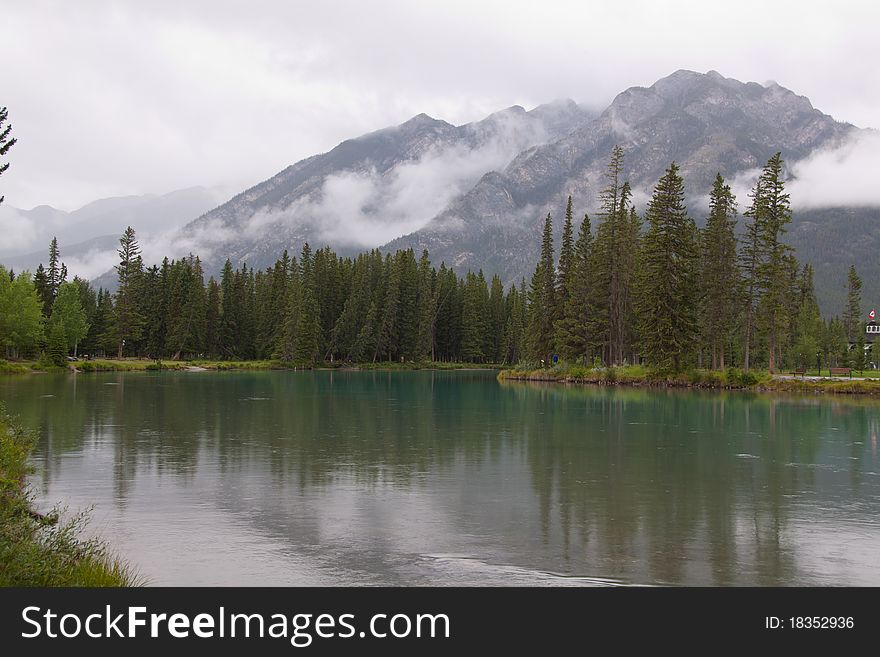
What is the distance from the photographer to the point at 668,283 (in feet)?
247

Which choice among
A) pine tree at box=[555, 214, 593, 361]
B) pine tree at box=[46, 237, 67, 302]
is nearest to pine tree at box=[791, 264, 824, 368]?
pine tree at box=[555, 214, 593, 361]

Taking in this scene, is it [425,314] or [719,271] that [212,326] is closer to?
[425,314]

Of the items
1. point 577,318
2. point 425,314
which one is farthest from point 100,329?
point 577,318

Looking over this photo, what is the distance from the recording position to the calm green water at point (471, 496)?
43.3 feet

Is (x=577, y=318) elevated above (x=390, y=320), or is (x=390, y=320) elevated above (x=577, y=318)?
(x=390, y=320)

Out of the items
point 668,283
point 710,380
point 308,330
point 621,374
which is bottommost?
point 710,380

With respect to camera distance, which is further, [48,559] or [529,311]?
[529,311]

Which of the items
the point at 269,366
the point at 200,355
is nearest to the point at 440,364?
the point at 269,366

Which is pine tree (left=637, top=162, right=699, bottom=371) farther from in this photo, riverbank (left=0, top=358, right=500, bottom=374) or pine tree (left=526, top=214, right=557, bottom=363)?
riverbank (left=0, top=358, right=500, bottom=374)

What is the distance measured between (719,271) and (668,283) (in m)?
6.46

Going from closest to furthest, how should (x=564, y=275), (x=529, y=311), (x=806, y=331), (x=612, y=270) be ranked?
Answer: (x=612, y=270) → (x=564, y=275) → (x=529, y=311) → (x=806, y=331)

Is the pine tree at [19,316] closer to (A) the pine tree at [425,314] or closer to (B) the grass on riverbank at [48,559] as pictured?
(A) the pine tree at [425,314]
